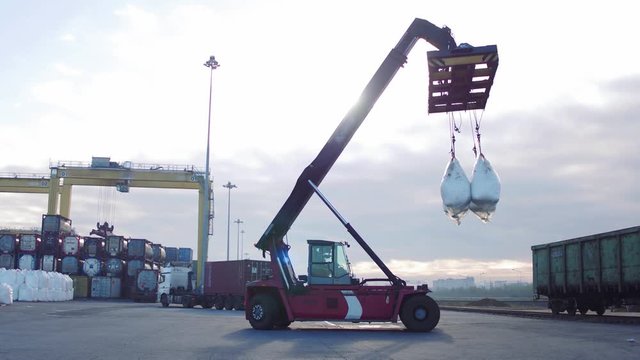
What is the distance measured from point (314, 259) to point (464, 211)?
625 centimetres

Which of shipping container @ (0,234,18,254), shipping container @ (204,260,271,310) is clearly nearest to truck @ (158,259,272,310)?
shipping container @ (204,260,271,310)

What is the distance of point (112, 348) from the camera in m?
12.3

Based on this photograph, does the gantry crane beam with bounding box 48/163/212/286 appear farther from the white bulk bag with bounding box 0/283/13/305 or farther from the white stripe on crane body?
the white stripe on crane body

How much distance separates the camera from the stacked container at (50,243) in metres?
61.6

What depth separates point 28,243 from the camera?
61406 millimetres

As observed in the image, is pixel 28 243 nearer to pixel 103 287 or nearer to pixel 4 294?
pixel 103 287

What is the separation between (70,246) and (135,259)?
664 centimetres

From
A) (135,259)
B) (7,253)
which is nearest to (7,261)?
(7,253)

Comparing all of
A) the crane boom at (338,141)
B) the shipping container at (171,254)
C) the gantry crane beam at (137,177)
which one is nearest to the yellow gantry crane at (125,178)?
the gantry crane beam at (137,177)

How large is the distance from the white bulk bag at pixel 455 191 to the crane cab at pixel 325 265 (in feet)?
18.3

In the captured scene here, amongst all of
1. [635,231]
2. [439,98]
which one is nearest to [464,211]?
[439,98]

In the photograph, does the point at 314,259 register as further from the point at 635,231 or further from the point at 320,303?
the point at 635,231

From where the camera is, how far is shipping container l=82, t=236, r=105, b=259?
212 ft

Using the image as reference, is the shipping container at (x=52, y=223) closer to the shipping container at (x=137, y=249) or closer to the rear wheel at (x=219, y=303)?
the shipping container at (x=137, y=249)
